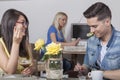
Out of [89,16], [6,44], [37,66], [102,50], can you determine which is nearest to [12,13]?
[6,44]

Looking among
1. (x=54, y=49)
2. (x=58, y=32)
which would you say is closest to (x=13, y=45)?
(x=54, y=49)

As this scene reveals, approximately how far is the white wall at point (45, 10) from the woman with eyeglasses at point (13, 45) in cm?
346

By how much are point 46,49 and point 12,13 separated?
22.8 inches

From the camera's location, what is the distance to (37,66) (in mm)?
2129

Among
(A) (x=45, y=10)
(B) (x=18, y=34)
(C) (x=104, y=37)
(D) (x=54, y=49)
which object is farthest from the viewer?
(A) (x=45, y=10)

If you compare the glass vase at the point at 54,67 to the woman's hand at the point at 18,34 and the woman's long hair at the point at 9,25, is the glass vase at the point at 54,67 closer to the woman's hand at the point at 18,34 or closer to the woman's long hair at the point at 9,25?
the woman's hand at the point at 18,34

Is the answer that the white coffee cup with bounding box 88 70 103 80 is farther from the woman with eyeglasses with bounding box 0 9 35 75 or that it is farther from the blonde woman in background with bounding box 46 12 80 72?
the blonde woman in background with bounding box 46 12 80 72

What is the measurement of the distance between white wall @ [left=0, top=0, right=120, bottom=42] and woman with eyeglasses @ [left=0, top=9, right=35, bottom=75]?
3.46 metres

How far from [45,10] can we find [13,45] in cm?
384

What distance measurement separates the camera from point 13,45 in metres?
1.90

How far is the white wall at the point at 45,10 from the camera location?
5559 mm

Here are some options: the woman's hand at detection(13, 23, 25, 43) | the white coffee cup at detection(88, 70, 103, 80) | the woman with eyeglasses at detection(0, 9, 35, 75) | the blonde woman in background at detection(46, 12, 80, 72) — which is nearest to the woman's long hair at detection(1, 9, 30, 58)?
the woman with eyeglasses at detection(0, 9, 35, 75)

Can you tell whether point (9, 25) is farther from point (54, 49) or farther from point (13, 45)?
point (54, 49)

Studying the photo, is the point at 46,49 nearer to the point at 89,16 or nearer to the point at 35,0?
the point at 89,16
